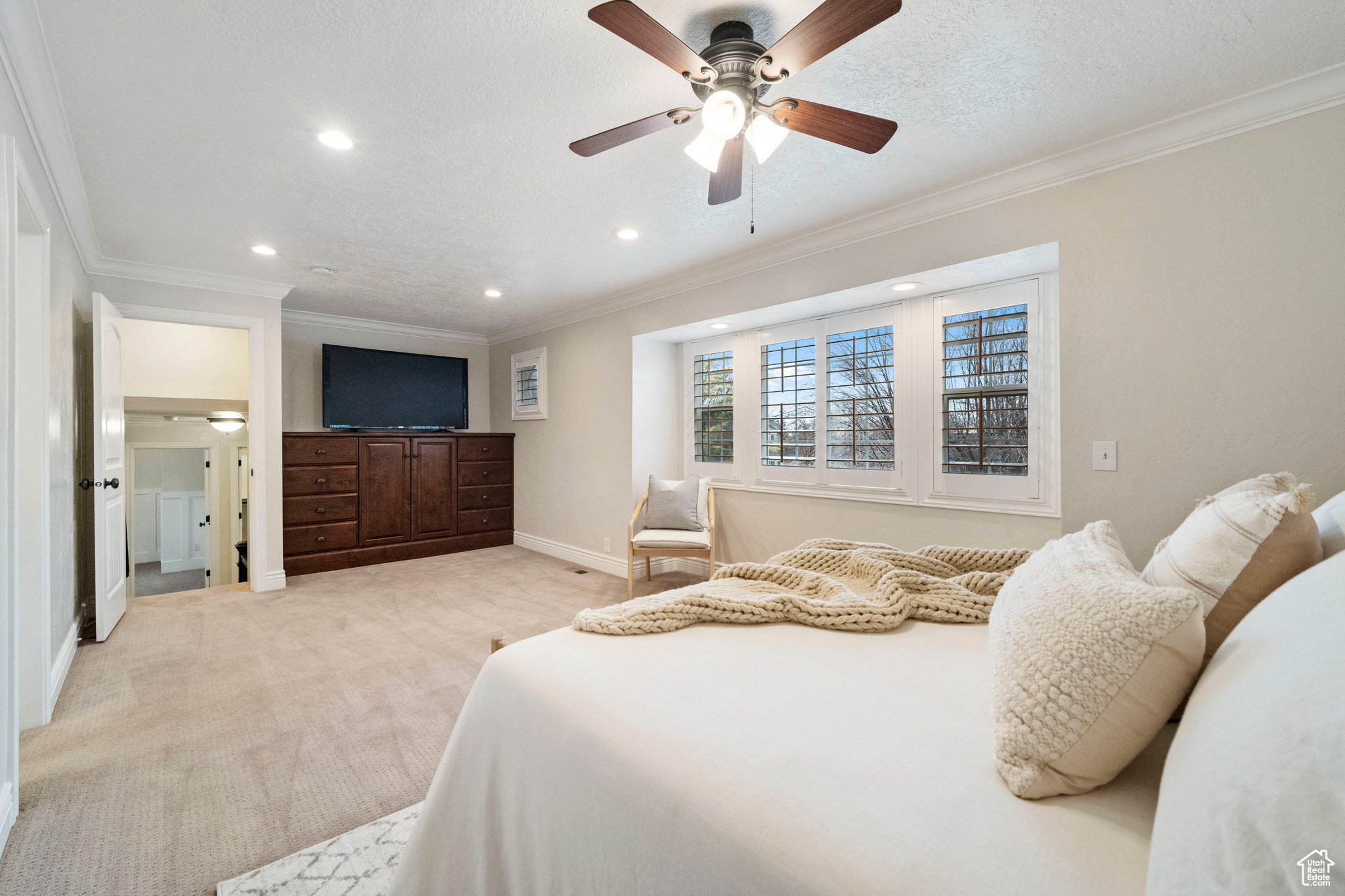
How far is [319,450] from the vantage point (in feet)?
16.3

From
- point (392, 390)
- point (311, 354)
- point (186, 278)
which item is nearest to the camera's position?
point (186, 278)

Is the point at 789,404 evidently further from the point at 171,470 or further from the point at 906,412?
the point at 171,470

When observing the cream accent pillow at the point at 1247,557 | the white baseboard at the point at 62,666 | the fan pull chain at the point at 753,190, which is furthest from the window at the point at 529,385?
the cream accent pillow at the point at 1247,557

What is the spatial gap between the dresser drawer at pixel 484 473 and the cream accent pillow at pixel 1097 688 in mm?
5693

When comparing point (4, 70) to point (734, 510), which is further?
point (734, 510)

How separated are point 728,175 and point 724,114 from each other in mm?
293

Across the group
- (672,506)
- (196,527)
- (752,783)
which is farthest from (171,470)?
(752,783)

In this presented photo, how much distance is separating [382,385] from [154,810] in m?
4.31

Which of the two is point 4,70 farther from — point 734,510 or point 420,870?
point 734,510

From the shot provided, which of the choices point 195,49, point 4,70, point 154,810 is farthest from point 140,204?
point 154,810

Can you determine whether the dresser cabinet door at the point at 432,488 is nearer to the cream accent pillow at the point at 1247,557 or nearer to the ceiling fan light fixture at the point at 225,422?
the ceiling fan light fixture at the point at 225,422

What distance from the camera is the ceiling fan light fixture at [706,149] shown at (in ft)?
5.78

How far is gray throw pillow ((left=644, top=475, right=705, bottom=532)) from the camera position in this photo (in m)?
4.26

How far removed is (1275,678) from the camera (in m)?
→ 0.56
